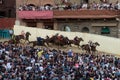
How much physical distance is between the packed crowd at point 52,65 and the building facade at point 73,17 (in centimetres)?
1687

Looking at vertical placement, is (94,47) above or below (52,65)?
below

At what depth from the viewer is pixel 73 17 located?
7006 cm

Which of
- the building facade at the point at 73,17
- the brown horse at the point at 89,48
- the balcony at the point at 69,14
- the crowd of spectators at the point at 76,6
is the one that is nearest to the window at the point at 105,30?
the building facade at the point at 73,17

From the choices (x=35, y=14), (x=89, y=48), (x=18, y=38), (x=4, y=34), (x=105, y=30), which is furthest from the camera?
(x=35, y=14)

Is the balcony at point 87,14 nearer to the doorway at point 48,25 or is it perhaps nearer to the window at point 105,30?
the window at point 105,30

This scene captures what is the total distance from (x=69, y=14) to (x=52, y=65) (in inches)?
982

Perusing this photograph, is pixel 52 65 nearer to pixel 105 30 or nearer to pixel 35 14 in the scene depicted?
pixel 105 30

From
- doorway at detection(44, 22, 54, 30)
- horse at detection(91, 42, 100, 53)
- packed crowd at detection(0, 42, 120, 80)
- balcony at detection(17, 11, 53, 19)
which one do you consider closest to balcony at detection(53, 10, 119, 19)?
balcony at detection(17, 11, 53, 19)

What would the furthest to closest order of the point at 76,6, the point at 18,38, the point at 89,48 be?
the point at 76,6
the point at 18,38
the point at 89,48

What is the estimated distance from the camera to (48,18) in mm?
70875

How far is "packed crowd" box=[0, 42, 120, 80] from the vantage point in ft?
140

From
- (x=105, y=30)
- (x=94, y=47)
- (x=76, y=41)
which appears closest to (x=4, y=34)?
(x=105, y=30)

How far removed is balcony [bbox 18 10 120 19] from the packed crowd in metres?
16.5

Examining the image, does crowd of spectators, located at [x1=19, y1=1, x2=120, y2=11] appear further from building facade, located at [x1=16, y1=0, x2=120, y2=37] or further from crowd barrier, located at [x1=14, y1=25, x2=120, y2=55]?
crowd barrier, located at [x1=14, y1=25, x2=120, y2=55]
